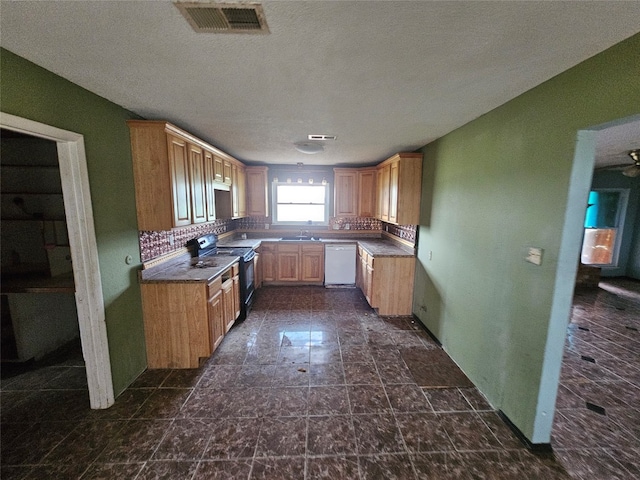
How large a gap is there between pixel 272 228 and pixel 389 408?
3958mm

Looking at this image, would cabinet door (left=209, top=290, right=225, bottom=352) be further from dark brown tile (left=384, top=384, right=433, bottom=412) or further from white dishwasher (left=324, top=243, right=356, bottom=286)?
white dishwasher (left=324, top=243, right=356, bottom=286)

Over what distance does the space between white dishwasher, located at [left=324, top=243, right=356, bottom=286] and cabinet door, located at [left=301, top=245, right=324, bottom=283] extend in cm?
12

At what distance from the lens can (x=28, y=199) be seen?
2508mm

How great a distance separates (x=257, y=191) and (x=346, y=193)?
172cm

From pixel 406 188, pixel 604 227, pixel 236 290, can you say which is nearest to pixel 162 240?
pixel 236 290

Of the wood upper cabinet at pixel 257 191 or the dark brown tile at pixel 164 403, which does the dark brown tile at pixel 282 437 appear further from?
the wood upper cabinet at pixel 257 191

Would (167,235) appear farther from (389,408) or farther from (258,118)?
(389,408)

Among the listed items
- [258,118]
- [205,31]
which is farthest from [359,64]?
[258,118]

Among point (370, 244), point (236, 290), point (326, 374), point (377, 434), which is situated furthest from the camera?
point (370, 244)

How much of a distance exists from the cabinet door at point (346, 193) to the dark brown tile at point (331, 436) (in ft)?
11.6

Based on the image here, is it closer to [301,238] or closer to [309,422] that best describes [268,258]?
[301,238]

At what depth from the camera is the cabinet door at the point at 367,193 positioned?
15.3 ft

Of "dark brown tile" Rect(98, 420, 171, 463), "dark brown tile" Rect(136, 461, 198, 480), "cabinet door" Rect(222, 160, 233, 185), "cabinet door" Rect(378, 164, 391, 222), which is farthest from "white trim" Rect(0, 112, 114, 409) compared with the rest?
"cabinet door" Rect(378, 164, 391, 222)

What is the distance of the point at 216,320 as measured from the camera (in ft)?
8.50
